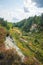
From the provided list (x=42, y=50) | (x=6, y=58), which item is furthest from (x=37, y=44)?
(x=6, y=58)

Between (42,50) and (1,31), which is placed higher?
(1,31)

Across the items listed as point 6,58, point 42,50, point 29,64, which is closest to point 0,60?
point 6,58

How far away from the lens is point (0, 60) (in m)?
76.0

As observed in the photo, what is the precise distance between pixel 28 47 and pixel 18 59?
90.6 feet

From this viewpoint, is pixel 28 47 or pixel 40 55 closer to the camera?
pixel 40 55

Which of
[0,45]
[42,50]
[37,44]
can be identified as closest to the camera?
[0,45]

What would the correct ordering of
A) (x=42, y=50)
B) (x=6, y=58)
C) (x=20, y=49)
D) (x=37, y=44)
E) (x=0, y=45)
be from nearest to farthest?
1. (x=6, y=58)
2. (x=0, y=45)
3. (x=20, y=49)
4. (x=42, y=50)
5. (x=37, y=44)

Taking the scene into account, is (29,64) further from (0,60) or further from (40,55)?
(40,55)

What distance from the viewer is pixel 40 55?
9544cm

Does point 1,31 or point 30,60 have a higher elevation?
point 1,31

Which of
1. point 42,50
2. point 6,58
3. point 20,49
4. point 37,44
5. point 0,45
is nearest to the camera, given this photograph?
point 6,58

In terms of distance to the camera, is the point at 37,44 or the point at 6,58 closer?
the point at 6,58

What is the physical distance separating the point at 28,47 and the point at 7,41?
13.7 meters

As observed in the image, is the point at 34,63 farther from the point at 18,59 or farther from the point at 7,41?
the point at 7,41
